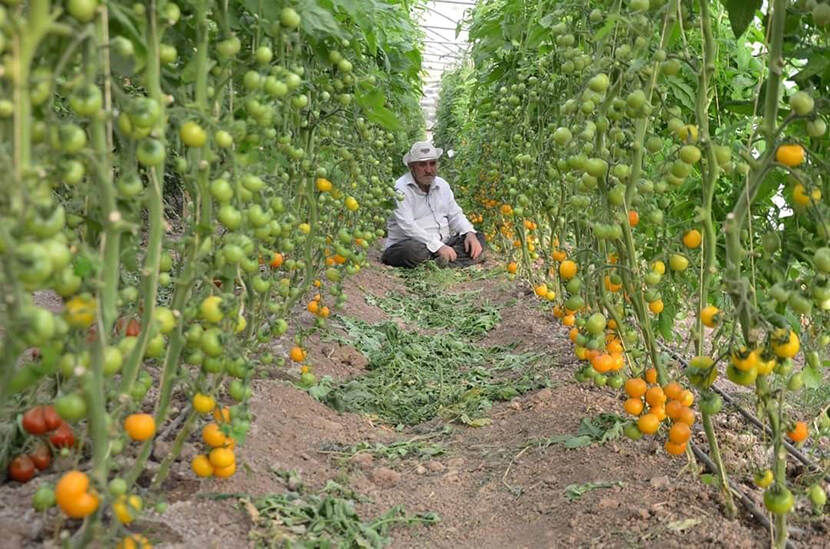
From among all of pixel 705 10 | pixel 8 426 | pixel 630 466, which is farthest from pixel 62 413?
pixel 630 466

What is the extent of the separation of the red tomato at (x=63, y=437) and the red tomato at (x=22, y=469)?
10cm

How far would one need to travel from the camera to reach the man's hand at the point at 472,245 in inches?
290

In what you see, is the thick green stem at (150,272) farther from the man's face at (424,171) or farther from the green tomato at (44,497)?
the man's face at (424,171)

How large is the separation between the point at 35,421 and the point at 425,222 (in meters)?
6.11

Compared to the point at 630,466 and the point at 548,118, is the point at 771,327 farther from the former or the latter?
the point at 548,118

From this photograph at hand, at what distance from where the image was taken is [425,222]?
755cm

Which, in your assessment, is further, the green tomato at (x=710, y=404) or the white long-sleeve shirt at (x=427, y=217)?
the white long-sleeve shirt at (x=427, y=217)

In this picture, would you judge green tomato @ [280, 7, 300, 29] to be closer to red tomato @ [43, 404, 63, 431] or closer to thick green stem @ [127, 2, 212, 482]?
thick green stem @ [127, 2, 212, 482]

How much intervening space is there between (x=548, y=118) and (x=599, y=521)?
2.53 metres

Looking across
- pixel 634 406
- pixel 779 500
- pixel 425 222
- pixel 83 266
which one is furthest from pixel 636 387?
pixel 425 222

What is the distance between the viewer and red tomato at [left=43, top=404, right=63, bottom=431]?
1593mm

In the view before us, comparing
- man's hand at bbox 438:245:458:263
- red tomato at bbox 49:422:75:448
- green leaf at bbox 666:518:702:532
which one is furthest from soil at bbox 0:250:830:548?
man's hand at bbox 438:245:458:263

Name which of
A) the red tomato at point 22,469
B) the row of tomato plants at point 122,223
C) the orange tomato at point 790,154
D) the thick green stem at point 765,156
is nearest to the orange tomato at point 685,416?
the thick green stem at point 765,156

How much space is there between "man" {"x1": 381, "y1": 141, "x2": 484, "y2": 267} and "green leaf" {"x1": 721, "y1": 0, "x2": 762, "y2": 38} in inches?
209
